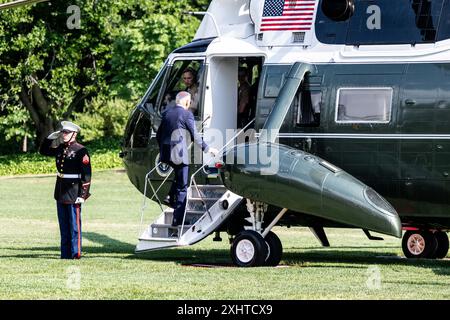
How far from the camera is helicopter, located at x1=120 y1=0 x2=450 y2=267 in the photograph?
14.6 metres

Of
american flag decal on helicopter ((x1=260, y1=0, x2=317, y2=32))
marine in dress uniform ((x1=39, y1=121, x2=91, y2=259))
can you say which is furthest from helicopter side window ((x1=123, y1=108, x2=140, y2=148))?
american flag decal on helicopter ((x1=260, y1=0, x2=317, y2=32))

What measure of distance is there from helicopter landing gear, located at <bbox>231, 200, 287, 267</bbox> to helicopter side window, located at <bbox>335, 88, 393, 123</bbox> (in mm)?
1594

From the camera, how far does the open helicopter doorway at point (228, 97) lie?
16.4 meters

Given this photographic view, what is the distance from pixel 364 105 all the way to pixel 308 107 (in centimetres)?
83

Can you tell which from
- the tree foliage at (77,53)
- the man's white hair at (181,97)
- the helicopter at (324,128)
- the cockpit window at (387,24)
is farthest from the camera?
the tree foliage at (77,53)

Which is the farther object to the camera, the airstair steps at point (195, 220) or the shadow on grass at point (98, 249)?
the shadow on grass at point (98, 249)

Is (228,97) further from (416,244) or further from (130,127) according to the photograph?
(416,244)

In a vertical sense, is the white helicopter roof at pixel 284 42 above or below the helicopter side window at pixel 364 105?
above

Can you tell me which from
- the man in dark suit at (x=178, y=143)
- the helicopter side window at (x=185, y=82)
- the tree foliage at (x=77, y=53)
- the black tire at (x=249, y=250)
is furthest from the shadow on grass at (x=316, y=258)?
the tree foliage at (x=77, y=53)

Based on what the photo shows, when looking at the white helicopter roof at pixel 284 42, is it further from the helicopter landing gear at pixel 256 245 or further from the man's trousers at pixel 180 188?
the helicopter landing gear at pixel 256 245

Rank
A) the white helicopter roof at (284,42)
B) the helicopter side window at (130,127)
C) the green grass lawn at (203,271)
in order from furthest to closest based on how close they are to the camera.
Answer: the helicopter side window at (130,127)
the white helicopter roof at (284,42)
the green grass lawn at (203,271)

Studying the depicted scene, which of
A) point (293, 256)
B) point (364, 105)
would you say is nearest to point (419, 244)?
point (293, 256)

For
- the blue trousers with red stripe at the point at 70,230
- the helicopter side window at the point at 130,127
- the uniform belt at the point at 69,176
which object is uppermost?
the helicopter side window at the point at 130,127

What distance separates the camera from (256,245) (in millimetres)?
15000
